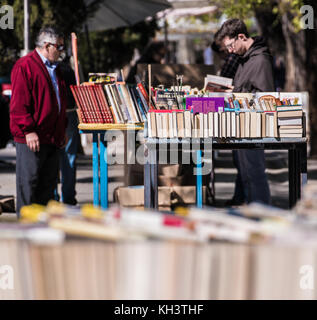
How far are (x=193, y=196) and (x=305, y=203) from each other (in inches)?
184

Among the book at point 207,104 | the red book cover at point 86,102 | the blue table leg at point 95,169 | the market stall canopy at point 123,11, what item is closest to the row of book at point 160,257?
the book at point 207,104

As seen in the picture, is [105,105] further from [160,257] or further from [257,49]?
[160,257]

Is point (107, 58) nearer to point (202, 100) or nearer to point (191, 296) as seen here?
point (202, 100)

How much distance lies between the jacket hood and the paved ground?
92.3 inches

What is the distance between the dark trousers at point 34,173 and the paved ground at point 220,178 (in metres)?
1.22

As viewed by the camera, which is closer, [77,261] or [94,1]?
[77,261]

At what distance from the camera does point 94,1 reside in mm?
12289

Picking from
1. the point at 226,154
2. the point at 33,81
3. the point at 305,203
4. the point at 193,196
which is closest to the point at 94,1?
the point at 226,154

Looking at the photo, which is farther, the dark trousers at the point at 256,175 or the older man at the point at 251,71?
the dark trousers at the point at 256,175

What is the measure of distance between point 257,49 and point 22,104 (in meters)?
2.21

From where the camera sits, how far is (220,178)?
10930mm

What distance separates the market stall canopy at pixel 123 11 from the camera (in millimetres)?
12422

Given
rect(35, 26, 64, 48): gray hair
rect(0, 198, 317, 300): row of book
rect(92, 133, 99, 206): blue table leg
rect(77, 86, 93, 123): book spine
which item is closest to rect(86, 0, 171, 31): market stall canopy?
rect(92, 133, 99, 206): blue table leg

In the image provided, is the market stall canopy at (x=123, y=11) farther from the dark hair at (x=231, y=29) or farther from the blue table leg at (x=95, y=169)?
the blue table leg at (x=95, y=169)
